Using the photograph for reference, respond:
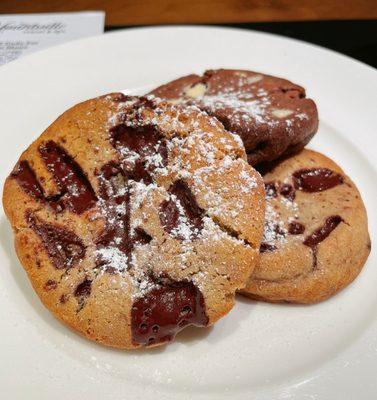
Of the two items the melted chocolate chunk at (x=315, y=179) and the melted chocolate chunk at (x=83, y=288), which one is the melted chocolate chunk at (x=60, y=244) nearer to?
the melted chocolate chunk at (x=83, y=288)

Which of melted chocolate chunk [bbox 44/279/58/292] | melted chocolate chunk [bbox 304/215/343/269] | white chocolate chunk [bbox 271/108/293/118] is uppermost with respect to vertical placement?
white chocolate chunk [bbox 271/108/293/118]

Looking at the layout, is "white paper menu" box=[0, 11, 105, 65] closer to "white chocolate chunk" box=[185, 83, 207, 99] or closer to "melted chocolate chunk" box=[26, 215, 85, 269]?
"white chocolate chunk" box=[185, 83, 207, 99]

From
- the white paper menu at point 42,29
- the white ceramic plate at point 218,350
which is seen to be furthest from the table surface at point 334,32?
the white ceramic plate at point 218,350

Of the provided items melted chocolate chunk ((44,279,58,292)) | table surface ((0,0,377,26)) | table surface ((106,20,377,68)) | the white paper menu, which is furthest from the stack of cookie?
table surface ((0,0,377,26))

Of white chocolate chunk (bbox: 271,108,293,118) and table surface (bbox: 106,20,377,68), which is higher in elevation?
white chocolate chunk (bbox: 271,108,293,118)

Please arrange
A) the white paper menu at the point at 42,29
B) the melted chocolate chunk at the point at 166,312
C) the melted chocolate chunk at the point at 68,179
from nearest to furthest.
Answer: the melted chocolate chunk at the point at 166,312 < the melted chocolate chunk at the point at 68,179 < the white paper menu at the point at 42,29

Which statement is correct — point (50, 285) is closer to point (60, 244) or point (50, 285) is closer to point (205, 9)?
point (60, 244)
